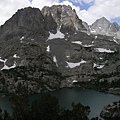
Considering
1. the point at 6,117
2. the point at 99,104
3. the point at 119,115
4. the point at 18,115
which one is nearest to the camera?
the point at 18,115

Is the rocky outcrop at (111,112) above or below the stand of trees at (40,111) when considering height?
below

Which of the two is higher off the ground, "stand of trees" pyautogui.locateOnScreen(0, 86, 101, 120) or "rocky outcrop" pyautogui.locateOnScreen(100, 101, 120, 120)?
"stand of trees" pyautogui.locateOnScreen(0, 86, 101, 120)

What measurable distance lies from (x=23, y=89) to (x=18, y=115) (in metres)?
9.59

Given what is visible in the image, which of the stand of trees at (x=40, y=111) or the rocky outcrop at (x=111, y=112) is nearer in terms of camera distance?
the stand of trees at (x=40, y=111)

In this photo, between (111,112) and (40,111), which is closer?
(40,111)

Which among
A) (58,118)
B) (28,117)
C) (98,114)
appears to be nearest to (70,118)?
(58,118)

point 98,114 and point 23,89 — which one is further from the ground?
point 23,89

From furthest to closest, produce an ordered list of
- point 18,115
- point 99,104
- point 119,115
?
point 99,104
point 119,115
point 18,115

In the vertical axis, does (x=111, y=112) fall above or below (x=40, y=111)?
below

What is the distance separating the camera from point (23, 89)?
92125 millimetres

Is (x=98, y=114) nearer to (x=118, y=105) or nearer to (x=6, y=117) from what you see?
(x=118, y=105)

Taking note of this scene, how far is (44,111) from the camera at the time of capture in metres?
90.1

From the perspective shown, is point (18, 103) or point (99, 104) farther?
point (99, 104)

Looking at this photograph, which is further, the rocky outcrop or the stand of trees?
the rocky outcrop
